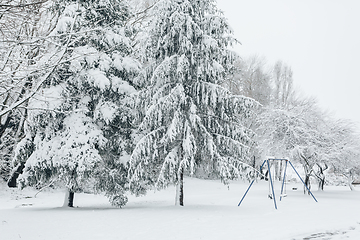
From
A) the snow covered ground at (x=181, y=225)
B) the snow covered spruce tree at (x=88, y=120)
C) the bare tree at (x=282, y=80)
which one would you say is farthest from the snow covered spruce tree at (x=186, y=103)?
the bare tree at (x=282, y=80)

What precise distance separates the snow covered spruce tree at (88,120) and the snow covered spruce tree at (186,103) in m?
0.90

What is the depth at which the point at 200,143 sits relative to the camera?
1380cm

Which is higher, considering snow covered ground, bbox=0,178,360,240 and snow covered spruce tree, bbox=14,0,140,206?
snow covered spruce tree, bbox=14,0,140,206

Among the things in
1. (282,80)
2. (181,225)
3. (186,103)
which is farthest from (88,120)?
(282,80)

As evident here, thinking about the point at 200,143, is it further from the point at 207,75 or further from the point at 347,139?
the point at 347,139

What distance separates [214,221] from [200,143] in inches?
157

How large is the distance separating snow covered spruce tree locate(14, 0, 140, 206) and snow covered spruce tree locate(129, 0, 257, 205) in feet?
2.94

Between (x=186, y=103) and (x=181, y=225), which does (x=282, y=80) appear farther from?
(x=181, y=225)

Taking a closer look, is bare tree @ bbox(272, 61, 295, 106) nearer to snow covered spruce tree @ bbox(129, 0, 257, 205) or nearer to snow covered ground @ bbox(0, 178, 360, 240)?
snow covered spruce tree @ bbox(129, 0, 257, 205)

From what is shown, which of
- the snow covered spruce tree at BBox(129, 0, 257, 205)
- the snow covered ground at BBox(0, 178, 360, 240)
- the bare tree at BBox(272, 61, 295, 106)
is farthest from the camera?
the bare tree at BBox(272, 61, 295, 106)

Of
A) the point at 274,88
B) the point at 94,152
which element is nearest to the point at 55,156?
the point at 94,152

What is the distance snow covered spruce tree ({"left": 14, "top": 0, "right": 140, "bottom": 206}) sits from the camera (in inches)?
486

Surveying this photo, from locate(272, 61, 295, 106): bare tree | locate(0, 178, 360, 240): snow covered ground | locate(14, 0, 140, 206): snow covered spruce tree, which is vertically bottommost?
locate(0, 178, 360, 240): snow covered ground

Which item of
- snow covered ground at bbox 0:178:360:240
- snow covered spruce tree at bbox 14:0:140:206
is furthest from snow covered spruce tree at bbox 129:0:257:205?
snow covered ground at bbox 0:178:360:240
